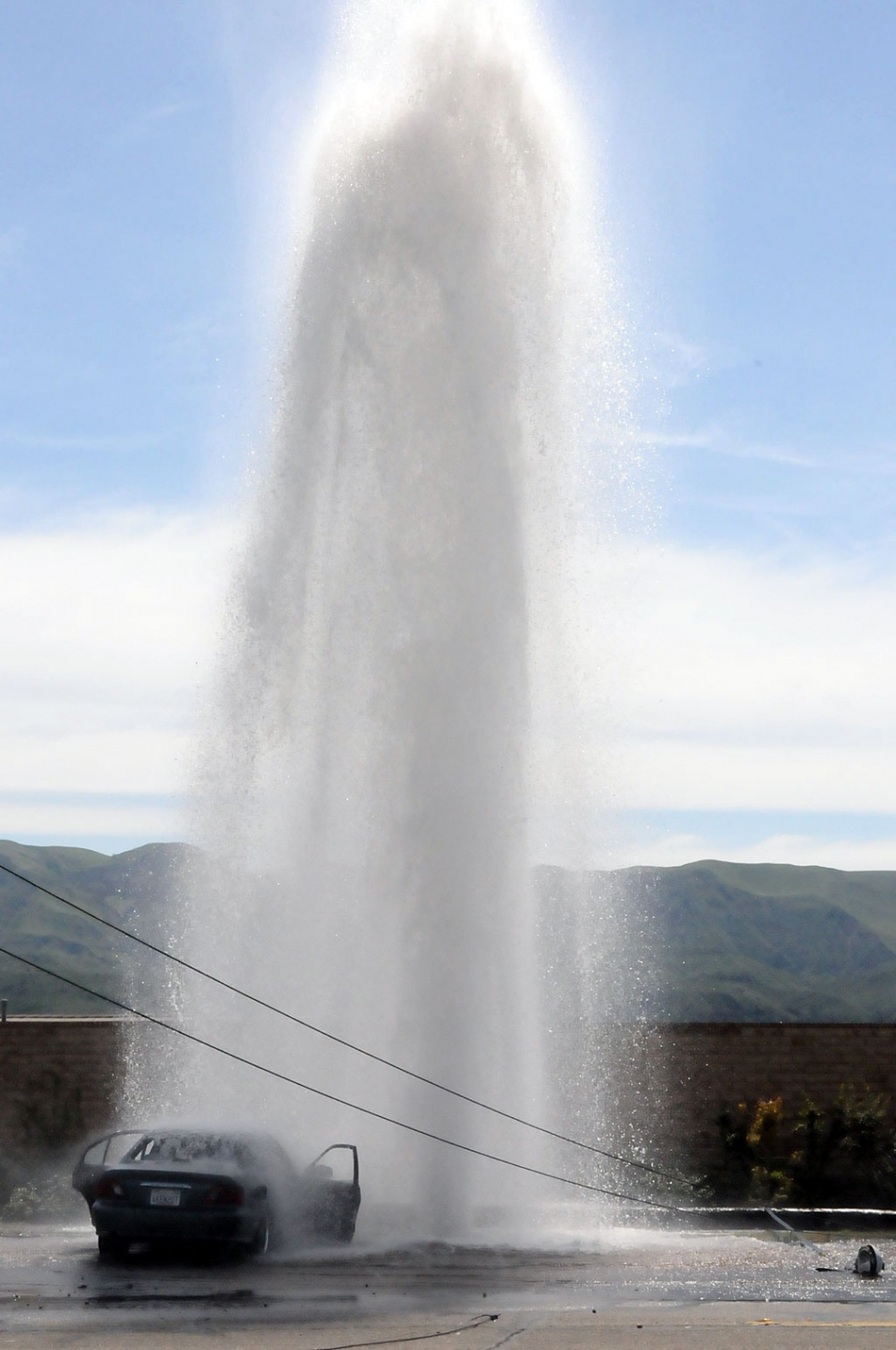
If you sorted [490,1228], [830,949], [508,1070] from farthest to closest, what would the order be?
1. [830,949]
2. [508,1070]
3. [490,1228]

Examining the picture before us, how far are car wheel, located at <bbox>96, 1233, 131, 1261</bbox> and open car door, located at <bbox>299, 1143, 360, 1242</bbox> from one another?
1.63 metres

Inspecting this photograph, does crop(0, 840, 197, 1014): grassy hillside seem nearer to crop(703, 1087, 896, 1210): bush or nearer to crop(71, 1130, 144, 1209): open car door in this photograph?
crop(703, 1087, 896, 1210): bush

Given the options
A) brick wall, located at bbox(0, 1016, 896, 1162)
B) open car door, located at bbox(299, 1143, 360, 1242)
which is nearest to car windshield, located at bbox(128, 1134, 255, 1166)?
open car door, located at bbox(299, 1143, 360, 1242)

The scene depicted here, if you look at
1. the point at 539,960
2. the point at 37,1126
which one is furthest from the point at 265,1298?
the point at 37,1126

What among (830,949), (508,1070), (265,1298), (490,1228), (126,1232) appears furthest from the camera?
(830,949)

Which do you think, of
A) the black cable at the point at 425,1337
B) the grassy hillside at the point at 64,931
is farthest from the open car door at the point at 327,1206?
the grassy hillside at the point at 64,931

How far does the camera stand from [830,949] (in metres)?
191

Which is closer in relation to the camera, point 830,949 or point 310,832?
point 310,832

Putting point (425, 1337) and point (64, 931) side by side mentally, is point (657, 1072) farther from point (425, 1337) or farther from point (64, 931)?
point (64, 931)

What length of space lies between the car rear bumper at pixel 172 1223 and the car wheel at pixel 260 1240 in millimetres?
258

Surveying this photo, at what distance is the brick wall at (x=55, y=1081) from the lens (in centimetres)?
2080

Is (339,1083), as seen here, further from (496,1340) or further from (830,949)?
(830,949)

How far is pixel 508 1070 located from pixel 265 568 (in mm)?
7476

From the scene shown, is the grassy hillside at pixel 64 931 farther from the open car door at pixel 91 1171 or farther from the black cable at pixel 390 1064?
the open car door at pixel 91 1171
